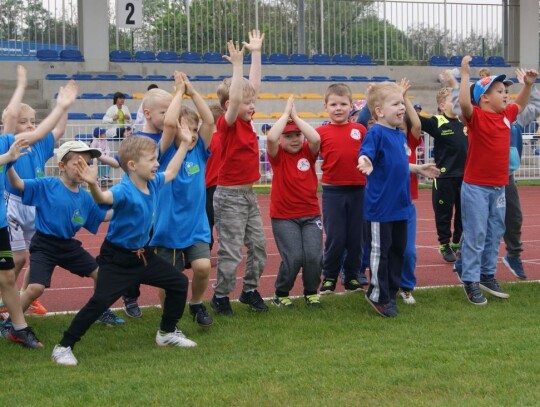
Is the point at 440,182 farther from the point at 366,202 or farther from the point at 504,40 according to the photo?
the point at 504,40

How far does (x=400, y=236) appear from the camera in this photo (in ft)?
27.6

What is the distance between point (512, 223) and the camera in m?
10.1

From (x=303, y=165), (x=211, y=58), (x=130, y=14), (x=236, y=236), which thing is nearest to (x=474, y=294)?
(x=303, y=165)

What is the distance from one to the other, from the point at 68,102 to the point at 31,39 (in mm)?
25946

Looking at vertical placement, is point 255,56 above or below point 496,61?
below

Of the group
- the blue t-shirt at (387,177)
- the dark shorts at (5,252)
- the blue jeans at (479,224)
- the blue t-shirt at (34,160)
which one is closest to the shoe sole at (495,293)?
the blue jeans at (479,224)

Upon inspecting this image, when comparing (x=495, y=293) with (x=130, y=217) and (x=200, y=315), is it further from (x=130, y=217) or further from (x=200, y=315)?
(x=130, y=217)

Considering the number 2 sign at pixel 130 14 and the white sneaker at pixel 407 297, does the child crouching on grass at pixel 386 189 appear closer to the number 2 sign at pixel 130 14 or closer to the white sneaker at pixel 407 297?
the white sneaker at pixel 407 297

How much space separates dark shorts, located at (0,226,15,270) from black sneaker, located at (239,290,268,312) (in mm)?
2214

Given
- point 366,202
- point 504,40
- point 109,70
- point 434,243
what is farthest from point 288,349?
point 504,40

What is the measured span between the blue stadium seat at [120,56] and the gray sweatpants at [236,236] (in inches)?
973

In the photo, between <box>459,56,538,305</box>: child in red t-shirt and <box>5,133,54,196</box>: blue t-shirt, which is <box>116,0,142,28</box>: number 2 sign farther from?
<box>459,56,538,305</box>: child in red t-shirt

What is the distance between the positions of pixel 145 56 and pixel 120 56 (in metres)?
0.86

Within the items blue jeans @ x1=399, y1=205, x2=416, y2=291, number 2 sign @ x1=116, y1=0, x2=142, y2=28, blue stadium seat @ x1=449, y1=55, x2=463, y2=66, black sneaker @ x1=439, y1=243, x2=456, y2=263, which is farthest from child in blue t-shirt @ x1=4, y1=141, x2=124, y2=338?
blue stadium seat @ x1=449, y1=55, x2=463, y2=66
